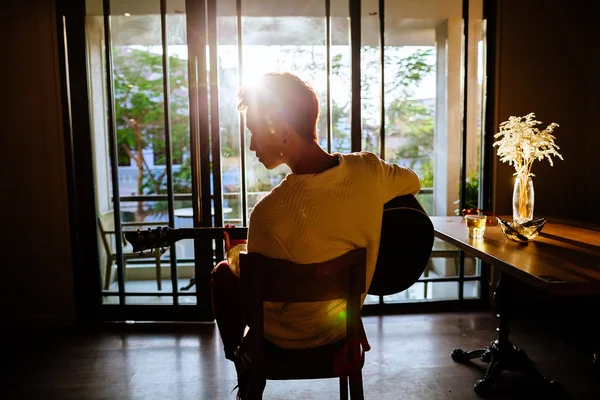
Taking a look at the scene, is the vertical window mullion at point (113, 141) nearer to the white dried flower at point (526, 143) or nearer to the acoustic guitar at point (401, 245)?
the acoustic guitar at point (401, 245)

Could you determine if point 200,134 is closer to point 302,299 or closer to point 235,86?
point 235,86

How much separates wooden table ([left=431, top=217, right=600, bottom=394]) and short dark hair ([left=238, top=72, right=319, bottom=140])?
0.77m

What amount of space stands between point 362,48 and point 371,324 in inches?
69.0

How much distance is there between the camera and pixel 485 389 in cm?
191

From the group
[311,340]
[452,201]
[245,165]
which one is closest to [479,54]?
[452,201]

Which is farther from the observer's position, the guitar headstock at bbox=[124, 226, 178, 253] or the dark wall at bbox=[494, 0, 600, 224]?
the dark wall at bbox=[494, 0, 600, 224]

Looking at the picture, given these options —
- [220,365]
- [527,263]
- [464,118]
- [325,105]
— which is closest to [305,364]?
[527,263]

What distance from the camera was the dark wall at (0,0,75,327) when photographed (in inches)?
102

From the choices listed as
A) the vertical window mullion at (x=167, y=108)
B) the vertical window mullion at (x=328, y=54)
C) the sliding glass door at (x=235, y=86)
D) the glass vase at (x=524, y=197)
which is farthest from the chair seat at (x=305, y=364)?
the vertical window mullion at (x=328, y=54)

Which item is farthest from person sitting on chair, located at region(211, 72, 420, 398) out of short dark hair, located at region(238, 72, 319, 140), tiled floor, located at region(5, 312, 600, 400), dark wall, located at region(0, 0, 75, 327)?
dark wall, located at region(0, 0, 75, 327)

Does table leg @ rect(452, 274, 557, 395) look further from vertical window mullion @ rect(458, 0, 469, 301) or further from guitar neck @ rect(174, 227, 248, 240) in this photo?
guitar neck @ rect(174, 227, 248, 240)

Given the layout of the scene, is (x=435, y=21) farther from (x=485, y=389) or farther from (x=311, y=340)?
(x=311, y=340)

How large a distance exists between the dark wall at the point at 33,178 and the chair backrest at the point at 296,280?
210 centimetres

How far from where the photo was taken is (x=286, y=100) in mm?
1159
